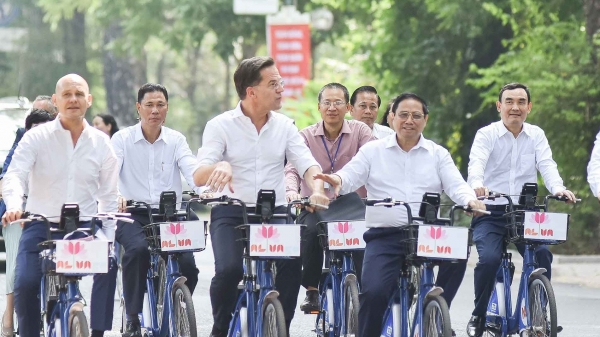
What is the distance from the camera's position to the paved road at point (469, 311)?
41.0 ft

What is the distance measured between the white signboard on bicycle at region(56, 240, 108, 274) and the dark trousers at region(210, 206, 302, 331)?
0.97 metres

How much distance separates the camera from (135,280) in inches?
416

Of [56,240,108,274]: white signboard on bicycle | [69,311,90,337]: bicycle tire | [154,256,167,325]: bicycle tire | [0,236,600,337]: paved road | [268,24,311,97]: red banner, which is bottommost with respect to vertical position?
[0,236,600,337]: paved road

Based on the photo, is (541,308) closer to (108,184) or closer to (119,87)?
(108,184)

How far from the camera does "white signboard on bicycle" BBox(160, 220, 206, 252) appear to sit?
393 inches

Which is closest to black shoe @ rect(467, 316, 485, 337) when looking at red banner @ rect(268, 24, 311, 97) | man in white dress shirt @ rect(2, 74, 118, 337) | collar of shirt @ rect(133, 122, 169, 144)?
collar of shirt @ rect(133, 122, 169, 144)

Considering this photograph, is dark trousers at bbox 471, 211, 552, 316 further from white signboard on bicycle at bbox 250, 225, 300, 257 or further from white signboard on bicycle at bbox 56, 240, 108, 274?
white signboard on bicycle at bbox 56, 240, 108, 274

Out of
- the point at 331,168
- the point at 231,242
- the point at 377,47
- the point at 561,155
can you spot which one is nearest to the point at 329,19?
the point at 377,47

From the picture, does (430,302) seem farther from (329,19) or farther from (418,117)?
(329,19)

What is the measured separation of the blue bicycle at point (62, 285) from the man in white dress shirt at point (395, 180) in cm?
154

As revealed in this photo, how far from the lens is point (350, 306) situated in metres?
9.92

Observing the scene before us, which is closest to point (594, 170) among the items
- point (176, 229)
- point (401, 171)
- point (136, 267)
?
point (401, 171)

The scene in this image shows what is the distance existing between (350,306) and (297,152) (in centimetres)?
128

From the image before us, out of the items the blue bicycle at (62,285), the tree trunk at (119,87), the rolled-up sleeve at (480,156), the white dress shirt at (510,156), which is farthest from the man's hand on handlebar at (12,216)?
the tree trunk at (119,87)
